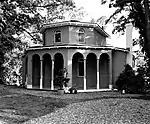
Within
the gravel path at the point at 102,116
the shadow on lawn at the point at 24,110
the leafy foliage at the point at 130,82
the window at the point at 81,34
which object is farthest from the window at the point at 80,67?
the gravel path at the point at 102,116

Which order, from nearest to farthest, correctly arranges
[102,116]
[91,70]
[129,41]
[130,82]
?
[102,116] → [130,82] → [129,41] → [91,70]

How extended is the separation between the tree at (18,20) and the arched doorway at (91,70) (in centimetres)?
791

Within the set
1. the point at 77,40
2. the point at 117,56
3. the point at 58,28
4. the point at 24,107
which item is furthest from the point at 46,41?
the point at 24,107

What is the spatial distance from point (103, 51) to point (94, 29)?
3150mm

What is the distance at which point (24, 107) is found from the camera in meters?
9.48

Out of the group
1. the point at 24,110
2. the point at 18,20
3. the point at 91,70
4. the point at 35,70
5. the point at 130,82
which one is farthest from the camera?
the point at 18,20

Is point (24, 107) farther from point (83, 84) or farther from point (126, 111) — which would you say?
point (83, 84)

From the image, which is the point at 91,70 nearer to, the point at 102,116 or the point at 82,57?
the point at 82,57

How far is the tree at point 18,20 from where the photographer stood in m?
20.8

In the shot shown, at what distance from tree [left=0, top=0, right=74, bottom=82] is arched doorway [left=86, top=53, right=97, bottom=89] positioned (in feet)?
26.0

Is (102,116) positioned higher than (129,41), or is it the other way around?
(129,41)

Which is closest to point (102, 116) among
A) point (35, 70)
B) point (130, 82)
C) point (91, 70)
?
point (130, 82)

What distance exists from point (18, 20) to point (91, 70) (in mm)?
11712

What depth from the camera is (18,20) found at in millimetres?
24984
